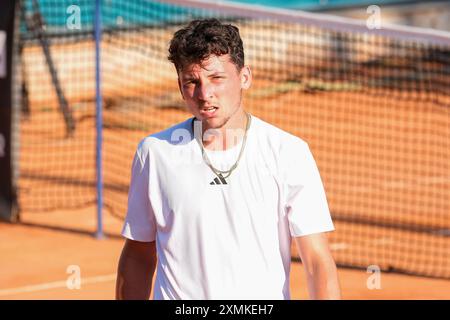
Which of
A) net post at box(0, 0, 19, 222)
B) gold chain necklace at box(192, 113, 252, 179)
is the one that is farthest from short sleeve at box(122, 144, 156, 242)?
net post at box(0, 0, 19, 222)

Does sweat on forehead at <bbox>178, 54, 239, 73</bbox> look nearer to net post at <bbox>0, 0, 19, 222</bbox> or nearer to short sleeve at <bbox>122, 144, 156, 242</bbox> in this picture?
short sleeve at <bbox>122, 144, 156, 242</bbox>

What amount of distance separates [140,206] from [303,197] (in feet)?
2.35

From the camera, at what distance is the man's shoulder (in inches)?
166

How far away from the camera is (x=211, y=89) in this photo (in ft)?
13.2

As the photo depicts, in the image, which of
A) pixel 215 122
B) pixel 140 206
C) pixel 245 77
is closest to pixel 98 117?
pixel 140 206

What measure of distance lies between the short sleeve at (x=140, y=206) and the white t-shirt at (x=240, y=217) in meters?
0.10

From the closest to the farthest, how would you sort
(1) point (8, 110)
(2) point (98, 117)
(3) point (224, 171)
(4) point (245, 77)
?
(3) point (224, 171), (4) point (245, 77), (2) point (98, 117), (1) point (8, 110)

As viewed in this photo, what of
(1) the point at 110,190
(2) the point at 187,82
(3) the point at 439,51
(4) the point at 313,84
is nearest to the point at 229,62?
(2) the point at 187,82

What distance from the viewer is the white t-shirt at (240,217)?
402 centimetres

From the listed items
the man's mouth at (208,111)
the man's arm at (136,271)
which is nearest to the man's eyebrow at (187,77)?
the man's mouth at (208,111)

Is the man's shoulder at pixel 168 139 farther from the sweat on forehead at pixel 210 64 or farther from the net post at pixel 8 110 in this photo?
the net post at pixel 8 110

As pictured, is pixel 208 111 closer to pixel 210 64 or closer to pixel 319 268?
pixel 210 64

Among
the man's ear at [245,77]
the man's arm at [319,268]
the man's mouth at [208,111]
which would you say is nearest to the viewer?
the man's arm at [319,268]
